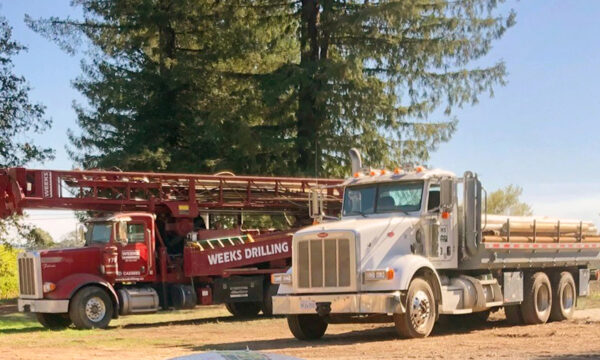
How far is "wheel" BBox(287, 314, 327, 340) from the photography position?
1809 centimetres

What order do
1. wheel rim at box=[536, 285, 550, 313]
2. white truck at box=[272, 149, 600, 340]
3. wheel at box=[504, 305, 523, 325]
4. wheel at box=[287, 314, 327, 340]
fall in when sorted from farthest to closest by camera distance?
wheel rim at box=[536, 285, 550, 313], wheel at box=[504, 305, 523, 325], wheel at box=[287, 314, 327, 340], white truck at box=[272, 149, 600, 340]

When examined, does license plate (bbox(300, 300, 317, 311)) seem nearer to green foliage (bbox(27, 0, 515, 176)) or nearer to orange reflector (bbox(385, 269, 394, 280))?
orange reflector (bbox(385, 269, 394, 280))

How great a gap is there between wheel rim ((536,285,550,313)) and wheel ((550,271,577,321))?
1.18 feet

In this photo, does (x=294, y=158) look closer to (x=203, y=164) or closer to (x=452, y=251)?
(x=203, y=164)

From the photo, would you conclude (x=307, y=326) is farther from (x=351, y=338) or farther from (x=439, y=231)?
(x=439, y=231)

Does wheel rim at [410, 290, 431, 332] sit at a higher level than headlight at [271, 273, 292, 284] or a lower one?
lower

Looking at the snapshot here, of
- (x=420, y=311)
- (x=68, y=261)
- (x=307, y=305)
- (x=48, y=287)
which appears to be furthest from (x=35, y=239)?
(x=420, y=311)

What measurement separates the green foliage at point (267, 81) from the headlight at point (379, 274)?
1594 cm

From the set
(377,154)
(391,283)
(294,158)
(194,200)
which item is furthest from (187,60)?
(391,283)

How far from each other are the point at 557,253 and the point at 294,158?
1389 centimetres

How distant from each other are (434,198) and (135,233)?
8528 mm

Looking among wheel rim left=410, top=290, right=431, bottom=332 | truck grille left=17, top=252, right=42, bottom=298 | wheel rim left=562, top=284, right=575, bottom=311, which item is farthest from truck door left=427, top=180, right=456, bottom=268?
truck grille left=17, top=252, right=42, bottom=298

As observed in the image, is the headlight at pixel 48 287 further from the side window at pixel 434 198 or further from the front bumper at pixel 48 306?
the side window at pixel 434 198

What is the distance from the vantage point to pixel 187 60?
3400cm
